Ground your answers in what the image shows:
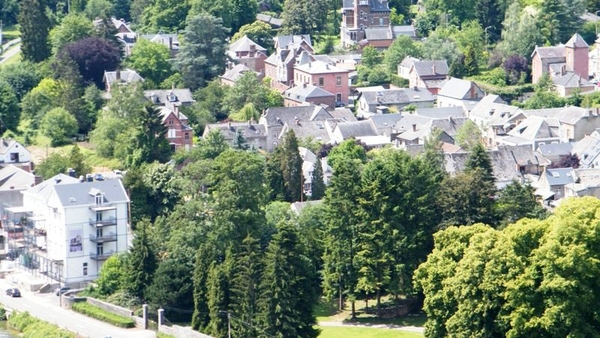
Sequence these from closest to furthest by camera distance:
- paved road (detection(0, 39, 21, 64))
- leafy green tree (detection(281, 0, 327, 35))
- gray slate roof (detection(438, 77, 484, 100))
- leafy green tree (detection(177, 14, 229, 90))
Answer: gray slate roof (detection(438, 77, 484, 100)), leafy green tree (detection(177, 14, 229, 90)), paved road (detection(0, 39, 21, 64)), leafy green tree (detection(281, 0, 327, 35))

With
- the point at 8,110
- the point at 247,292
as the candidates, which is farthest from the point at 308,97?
the point at 247,292

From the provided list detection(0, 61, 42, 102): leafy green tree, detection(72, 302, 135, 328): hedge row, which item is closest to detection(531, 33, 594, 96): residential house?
detection(0, 61, 42, 102): leafy green tree

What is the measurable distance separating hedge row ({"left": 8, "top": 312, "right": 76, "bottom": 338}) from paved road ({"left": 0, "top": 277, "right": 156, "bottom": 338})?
1.10 feet

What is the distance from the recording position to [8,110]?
91.6 m

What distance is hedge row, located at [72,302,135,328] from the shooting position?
6131cm

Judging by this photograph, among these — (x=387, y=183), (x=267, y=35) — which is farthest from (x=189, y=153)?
(x=267, y=35)

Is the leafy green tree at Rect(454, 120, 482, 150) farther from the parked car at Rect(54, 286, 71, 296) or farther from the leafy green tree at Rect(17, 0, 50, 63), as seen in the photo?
the leafy green tree at Rect(17, 0, 50, 63)

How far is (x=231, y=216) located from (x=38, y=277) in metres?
9.38

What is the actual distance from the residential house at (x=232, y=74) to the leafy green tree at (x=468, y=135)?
616 inches

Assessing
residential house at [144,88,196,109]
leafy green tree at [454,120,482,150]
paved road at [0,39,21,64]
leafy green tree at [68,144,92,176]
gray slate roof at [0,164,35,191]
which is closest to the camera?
gray slate roof at [0,164,35,191]

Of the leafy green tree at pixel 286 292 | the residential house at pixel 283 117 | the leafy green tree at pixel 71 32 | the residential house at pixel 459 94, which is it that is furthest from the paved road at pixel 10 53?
the leafy green tree at pixel 286 292

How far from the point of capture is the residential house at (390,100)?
311ft

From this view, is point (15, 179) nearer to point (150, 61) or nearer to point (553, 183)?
point (150, 61)

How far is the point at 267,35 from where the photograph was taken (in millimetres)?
108062
